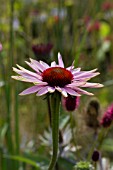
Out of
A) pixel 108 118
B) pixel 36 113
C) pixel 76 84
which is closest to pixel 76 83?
pixel 76 84

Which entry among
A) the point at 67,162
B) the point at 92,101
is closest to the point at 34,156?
the point at 67,162

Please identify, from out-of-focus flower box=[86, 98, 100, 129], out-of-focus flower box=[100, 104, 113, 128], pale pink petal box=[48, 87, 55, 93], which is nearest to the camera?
pale pink petal box=[48, 87, 55, 93]

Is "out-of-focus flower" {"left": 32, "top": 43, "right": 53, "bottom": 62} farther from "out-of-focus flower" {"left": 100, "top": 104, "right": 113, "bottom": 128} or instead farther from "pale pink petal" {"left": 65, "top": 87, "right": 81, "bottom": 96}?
"pale pink petal" {"left": 65, "top": 87, "right": 81, "bottom": 96}

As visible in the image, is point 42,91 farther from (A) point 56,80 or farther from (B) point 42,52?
(B) point 42,52

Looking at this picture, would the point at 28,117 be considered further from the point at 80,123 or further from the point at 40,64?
the point at 40,64

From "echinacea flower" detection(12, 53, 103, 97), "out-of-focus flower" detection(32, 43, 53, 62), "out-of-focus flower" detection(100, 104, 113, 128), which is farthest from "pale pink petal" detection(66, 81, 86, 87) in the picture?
"out-of-focus flower" detection(32, 43, 53, 62)

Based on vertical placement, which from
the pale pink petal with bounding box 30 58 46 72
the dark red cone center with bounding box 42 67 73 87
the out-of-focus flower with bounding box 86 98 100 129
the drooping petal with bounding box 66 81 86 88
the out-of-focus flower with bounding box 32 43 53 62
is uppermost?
the out-of-focus flower with bounding box 32 43 53 62
